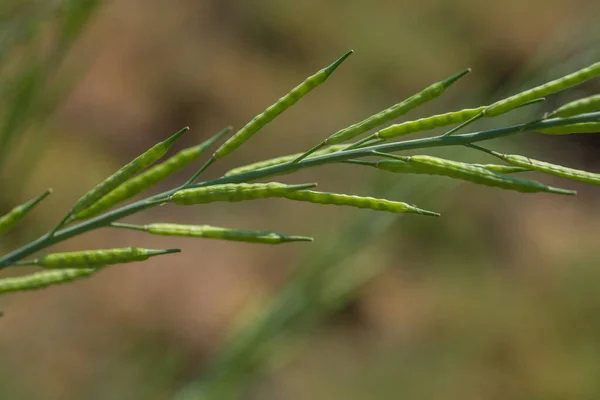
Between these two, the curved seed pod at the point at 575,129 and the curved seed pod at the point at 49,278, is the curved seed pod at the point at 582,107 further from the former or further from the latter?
the curved seed pod at the point at 49,278

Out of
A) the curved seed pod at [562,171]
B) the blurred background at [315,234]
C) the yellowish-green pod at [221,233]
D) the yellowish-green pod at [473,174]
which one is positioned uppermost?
the blurred background at [315,234]

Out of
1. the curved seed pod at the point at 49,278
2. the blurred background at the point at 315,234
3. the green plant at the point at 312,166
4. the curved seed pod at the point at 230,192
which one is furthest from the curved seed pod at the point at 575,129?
the blurred background at the point at 315,234

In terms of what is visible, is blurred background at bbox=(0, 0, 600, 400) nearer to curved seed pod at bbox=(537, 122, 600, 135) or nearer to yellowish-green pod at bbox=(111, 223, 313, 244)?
yellowish-green pod at bbox=(111, 223, 313, 244)

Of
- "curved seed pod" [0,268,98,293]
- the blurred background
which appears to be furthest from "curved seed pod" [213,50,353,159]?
the blurred background

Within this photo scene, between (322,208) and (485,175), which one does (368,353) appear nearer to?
(322,208)

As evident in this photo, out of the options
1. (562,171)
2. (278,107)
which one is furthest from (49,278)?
(562,171)

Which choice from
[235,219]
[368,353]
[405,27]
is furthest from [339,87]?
[368,353]
